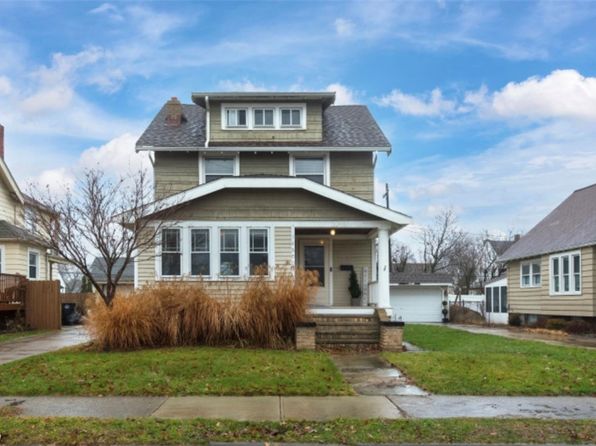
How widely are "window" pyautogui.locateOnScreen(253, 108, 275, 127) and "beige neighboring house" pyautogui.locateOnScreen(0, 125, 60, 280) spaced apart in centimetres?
935

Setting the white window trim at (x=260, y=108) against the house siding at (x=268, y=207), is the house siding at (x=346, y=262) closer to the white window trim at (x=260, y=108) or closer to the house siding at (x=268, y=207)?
the house siding at (x=268, y=207)

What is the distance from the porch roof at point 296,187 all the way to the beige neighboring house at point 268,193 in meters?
0.03

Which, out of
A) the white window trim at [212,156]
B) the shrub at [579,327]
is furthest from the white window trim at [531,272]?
the white window trim at [212,156]

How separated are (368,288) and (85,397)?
12.1m

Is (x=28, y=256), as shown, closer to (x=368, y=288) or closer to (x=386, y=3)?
(x=368, y=288)

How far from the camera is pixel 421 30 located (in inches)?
639

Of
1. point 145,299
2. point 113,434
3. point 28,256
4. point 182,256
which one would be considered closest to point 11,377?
point 145,299

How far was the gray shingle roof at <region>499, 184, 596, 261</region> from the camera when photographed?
2205 cm

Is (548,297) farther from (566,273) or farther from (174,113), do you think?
(174,113)

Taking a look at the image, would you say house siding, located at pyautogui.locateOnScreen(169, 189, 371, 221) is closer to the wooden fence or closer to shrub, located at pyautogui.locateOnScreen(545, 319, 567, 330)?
the wooden fence

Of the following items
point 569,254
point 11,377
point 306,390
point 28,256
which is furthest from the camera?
point 28,256

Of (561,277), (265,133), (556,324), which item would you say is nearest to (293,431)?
(265,133)

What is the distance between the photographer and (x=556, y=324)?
22.6 m

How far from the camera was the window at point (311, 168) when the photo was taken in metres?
20.8
